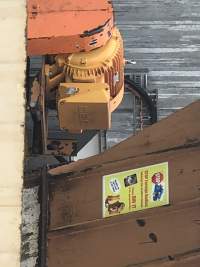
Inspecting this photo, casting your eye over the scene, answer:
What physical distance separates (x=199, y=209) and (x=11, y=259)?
148cm

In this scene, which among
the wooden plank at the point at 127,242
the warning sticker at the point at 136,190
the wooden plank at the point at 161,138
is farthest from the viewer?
the wooden plank at the point at 161,138

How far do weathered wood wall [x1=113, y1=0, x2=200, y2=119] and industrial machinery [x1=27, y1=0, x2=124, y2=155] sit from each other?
1827 millimetres

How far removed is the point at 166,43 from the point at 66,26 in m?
2.81

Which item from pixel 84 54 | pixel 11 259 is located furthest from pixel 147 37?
A: pixel 11 259

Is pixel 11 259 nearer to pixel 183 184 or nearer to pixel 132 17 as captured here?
pixel 183 184

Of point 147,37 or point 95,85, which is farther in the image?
point 147,37

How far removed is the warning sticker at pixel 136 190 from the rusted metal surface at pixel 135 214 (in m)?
0.05

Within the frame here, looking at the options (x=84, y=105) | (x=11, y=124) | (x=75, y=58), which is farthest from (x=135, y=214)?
(x=75, y=58)

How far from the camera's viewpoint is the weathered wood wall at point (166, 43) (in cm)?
837

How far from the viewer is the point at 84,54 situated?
644cm

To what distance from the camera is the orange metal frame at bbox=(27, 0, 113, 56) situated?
617 centimetres

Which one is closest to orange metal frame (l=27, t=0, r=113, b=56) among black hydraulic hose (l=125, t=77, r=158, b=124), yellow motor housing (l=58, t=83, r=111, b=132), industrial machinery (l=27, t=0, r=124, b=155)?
industrial machinery (l=27, t=0, r=124, b=155)

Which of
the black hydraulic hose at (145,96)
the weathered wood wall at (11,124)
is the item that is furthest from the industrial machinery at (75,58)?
the weathered wood wall at (11,124)

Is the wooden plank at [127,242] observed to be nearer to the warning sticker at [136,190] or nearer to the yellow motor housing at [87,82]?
the warning sticker at [136,190]
